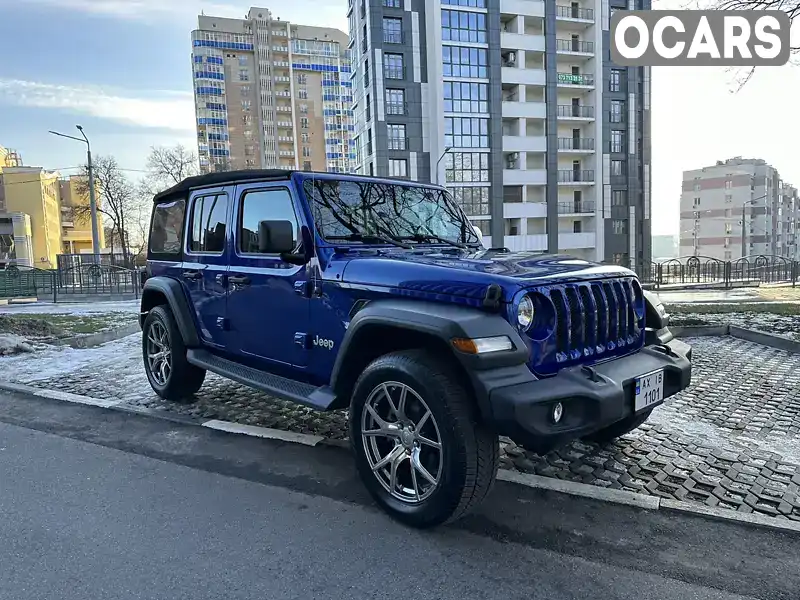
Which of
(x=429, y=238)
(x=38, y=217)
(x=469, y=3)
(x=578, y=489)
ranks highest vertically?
(x=469, y=3)

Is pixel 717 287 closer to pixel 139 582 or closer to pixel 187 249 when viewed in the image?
pixel 187 249

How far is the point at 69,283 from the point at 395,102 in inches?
1115

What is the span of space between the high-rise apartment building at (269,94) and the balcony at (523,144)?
51.8 m

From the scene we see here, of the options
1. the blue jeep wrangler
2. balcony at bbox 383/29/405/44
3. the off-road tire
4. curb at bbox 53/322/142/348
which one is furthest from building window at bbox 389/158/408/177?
the blue jeep wrangler

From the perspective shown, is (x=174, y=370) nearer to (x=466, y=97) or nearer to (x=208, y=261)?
(x=208, y=261)

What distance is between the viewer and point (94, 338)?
9531 millimetres

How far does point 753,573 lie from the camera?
2625 millimetres

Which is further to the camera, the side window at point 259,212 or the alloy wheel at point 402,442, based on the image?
the side window at point 259,212

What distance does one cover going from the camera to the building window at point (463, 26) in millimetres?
44719

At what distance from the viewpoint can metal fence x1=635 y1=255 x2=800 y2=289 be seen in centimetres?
2630

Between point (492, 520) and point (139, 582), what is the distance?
1.82 m

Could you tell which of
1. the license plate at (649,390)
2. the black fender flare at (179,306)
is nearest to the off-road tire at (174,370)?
the black fender flare at (179,306)

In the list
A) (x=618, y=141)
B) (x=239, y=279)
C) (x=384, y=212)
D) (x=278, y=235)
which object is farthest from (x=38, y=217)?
(x=278, y=235)

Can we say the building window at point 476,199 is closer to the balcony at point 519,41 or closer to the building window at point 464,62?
the building window at point 464,62
